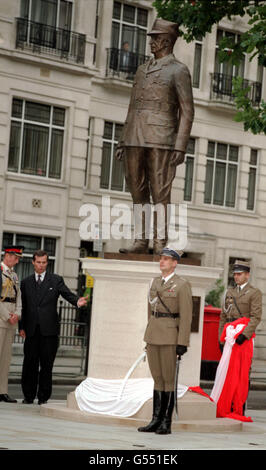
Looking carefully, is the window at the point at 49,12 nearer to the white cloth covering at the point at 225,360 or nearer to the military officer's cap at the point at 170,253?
the white cloth covering at the point at 225,360

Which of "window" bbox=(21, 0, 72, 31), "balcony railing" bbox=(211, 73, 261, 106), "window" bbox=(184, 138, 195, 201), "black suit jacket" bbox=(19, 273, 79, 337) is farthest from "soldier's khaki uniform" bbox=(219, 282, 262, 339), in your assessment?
"balcony railing" bbox=(211, 73, 261, 106)

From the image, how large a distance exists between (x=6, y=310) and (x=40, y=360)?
0.76 metres

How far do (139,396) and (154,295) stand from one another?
1.21 meters

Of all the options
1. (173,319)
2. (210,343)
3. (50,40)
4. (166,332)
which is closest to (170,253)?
(173,319)

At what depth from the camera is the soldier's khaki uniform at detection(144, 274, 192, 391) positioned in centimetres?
1260

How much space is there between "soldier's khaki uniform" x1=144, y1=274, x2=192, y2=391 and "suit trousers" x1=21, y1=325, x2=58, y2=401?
2711 mm

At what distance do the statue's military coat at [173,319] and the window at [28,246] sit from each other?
18.9 metres

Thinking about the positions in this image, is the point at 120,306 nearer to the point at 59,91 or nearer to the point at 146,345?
A: the point at 146,345

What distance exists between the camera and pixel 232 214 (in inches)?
1485

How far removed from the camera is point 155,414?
41.4ft

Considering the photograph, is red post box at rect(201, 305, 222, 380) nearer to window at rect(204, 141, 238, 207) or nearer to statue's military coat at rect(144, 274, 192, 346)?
statue's military coat at rect(144, 274, 192, 346)

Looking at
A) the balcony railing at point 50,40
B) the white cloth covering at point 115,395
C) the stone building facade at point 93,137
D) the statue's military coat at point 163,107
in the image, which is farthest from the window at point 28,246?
the white cloth covering at point 115,395

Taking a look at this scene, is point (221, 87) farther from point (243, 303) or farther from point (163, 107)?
A: point (163, 107)

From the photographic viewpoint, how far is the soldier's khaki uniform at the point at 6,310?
50.4 feet
